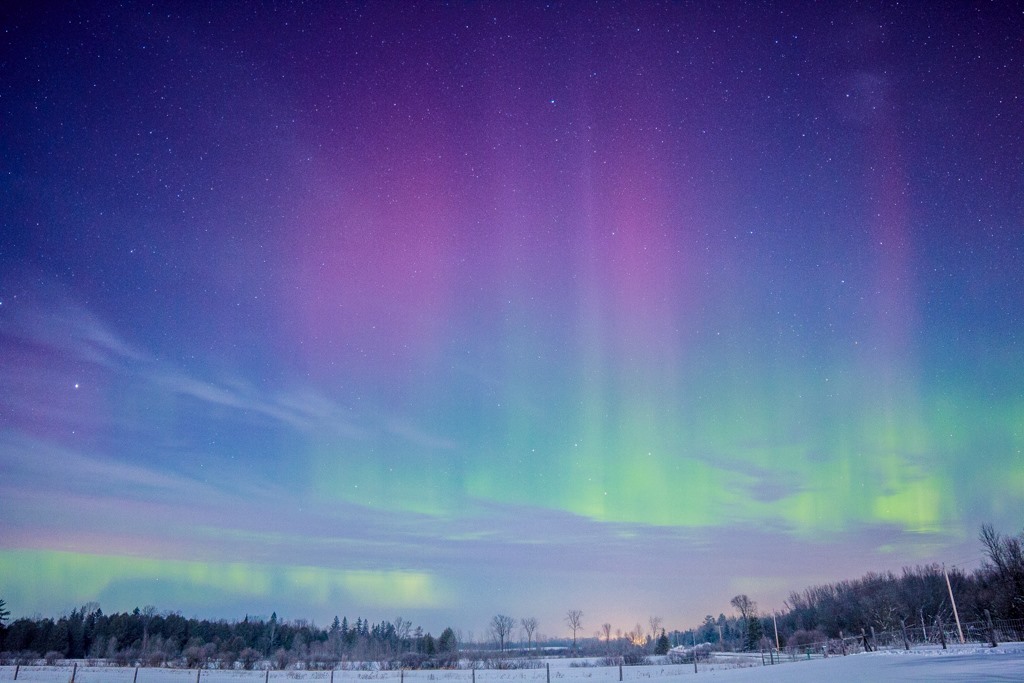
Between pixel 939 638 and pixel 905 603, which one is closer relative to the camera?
pixel 939 638

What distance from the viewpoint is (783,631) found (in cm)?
11206

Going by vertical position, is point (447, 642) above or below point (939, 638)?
below

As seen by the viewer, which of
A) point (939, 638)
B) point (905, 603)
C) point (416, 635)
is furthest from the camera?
point (416, 635)

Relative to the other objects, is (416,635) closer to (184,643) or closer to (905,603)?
(184,643)

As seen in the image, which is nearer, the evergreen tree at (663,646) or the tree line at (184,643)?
the tree line at (184,643)

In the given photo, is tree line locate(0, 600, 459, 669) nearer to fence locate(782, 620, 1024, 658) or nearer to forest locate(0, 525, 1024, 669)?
forest locate(0, 525, 1024, 669)

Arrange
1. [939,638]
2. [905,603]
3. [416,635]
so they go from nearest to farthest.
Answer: [939,638], [905,603], [416,635]

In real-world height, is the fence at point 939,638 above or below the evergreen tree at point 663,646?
above

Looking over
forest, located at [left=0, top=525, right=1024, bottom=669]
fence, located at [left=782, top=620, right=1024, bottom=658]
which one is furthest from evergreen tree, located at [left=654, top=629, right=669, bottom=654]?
fence, located at [left=782, top=620, right=1024, bottom=658]

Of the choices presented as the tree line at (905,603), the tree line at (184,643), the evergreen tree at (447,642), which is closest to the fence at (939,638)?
the tree line at (905,603)

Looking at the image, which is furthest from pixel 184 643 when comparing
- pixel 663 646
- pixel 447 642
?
pixel 663 646

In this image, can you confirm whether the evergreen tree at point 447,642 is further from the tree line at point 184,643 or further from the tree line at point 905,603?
the tree line at point 905,603

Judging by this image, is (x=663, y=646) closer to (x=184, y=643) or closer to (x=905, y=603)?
(x=905, y=603)

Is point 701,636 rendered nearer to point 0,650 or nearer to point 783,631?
point 783,631
